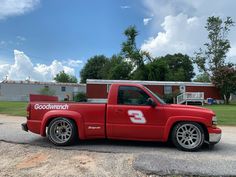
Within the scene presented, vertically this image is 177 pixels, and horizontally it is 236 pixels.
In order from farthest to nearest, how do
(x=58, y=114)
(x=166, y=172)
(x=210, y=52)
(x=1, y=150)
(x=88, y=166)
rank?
(x=210, y=52), (x=58, y=114), (x=1, y=150), (x=88, y=166), (x=166, y=172)

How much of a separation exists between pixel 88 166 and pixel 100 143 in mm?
2179

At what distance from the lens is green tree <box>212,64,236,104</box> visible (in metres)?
40.6

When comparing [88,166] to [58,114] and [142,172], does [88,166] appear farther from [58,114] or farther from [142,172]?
[58,114]

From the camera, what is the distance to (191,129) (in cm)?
738

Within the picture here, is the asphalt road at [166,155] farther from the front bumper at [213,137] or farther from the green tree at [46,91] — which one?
the green tree at [46,91]

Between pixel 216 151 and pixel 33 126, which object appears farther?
pixel 33 126

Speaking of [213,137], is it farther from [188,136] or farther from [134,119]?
[134,119]

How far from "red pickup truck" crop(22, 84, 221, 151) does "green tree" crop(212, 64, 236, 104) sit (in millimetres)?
35005

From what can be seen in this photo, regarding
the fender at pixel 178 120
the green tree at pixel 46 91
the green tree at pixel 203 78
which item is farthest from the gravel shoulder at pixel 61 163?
the green tree at pixel 203 78

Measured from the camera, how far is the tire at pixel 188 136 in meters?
7.30

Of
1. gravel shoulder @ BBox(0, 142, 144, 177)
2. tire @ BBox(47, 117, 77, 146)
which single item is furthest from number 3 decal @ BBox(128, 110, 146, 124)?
tire @ BBox(47, 117, 77, 146)

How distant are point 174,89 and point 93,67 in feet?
154

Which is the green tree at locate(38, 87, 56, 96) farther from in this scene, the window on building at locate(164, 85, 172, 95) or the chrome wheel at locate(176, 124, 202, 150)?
the chrome wheel at locate(176, 124, 202, 150)

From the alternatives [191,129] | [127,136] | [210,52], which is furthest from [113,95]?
[210,52]
